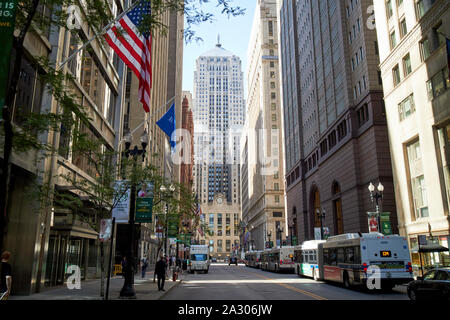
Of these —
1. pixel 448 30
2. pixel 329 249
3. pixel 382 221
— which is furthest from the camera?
pixel 382 221

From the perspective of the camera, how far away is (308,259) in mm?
34031

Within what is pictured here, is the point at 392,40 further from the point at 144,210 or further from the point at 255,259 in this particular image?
the point at 255,259

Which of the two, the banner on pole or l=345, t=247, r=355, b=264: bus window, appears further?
l=345, t=247, r=355, b=264: bus window

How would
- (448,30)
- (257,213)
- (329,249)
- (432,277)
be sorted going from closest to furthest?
(432,277)
(329,249)
(448,30)
(257,213)

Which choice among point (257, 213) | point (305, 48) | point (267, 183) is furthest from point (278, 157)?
point (305, 48)

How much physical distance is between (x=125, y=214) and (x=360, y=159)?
122 feet

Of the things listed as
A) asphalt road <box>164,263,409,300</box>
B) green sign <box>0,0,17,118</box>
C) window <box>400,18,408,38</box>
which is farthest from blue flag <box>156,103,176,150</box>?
window <box>400,18,408,38</box>

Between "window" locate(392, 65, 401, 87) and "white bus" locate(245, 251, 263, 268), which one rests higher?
"window" locate(392, 65, 401, 87)

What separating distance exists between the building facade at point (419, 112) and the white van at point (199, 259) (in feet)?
86.8

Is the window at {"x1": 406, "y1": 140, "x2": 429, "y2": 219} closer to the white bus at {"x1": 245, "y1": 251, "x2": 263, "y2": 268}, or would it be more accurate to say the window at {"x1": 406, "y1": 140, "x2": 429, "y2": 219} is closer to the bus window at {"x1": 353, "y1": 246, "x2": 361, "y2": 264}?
the bus window at {"x1": 353, "y1": 246, "x2": 361, "y2": 264}

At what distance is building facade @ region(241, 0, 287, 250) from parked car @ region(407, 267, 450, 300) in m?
92.8

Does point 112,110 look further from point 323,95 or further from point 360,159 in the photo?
point 323,95

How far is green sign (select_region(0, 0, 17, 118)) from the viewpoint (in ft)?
22.8

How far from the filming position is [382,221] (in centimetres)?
3306
